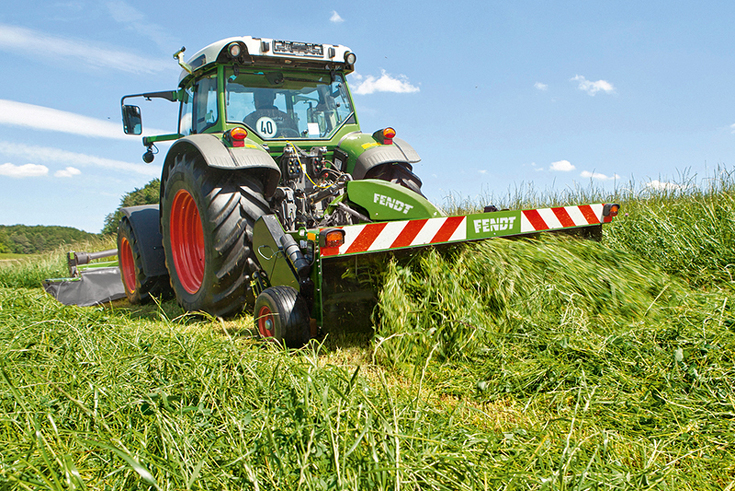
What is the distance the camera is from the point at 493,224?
3164 mm

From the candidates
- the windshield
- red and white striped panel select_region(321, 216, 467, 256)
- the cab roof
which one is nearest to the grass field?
red and white striped panel select_region(321, 216, 467, 256)

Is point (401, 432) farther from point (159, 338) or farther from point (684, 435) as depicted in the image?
point (159, 338)

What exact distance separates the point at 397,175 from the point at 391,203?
1.11 meters

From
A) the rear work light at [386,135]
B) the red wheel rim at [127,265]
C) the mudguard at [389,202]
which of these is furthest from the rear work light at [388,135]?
the red wheel rim at [127,265]

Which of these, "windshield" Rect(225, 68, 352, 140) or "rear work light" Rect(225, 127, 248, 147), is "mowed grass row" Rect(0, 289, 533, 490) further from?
"windshield" Rect(225, 68, 352, 140)

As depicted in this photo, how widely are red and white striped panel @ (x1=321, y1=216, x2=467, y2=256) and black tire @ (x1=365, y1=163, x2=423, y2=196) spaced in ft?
4.50

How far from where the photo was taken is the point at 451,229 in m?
2.98

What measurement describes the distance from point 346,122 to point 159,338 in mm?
2991

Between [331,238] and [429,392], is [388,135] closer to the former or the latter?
[331,238]

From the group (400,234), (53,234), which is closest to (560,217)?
(400,234)

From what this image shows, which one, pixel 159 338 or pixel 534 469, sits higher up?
pixel 159 338

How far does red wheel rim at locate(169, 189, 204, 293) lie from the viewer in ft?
13.9

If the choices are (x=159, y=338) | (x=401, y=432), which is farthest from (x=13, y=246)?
(x=401, y=432)

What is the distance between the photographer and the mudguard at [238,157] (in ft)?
11.7
